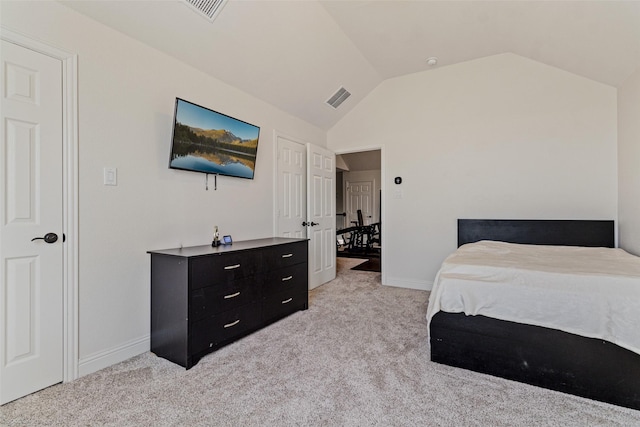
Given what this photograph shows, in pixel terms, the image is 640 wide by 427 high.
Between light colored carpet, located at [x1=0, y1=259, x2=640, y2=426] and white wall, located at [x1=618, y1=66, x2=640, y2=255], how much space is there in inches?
81.8

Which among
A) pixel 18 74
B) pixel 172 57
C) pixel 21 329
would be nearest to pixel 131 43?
pixel 172 57

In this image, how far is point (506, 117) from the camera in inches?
144

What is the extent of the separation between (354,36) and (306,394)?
342 cm

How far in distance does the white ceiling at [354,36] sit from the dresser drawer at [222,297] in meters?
2.01

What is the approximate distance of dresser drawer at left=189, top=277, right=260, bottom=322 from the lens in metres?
2.13

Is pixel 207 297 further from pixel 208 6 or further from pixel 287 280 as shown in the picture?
pixel 208 6

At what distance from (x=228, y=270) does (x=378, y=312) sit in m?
1.72

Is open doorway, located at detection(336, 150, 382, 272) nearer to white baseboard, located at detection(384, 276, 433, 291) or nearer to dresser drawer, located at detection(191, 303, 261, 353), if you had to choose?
white baseboard, located at detection(384, 276, 433, 291)

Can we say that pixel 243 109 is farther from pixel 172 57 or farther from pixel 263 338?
pixel 263 338

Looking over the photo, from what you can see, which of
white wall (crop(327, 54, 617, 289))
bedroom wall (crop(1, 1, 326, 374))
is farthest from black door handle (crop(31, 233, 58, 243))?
white wall (crop(327, 54, 617, 289))

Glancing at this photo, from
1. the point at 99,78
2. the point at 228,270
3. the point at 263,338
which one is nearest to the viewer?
the point at 99,78

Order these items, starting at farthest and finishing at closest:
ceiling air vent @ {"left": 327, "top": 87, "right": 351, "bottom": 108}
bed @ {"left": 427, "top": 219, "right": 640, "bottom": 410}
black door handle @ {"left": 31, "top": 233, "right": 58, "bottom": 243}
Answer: ceiling air vent @ {"left": 327, "top": 87, "right": 351, "bottom": 108} < black door handle @ {"left": 31, "top": 233, "right": 58, "bottom": 243} < bed @ {"left": 427, "top": 219, "right": 640, "bottom": 410}

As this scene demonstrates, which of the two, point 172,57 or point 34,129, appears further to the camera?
point 172,57

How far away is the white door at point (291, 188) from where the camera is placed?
3834 mm
